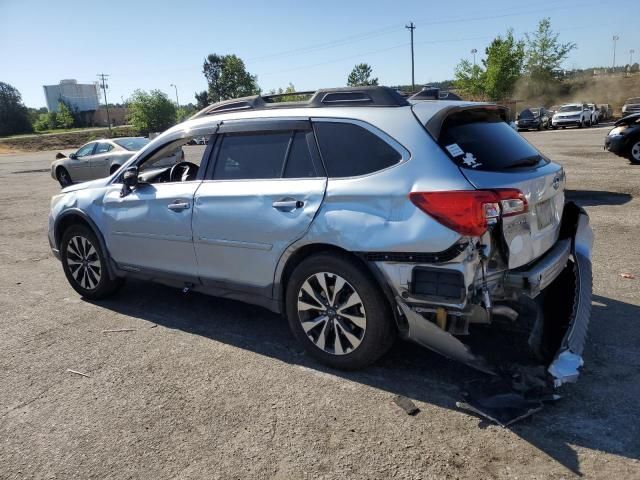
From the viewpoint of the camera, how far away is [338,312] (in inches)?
136

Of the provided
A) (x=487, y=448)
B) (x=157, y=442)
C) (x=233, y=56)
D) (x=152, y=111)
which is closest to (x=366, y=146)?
(x=487, y=448)

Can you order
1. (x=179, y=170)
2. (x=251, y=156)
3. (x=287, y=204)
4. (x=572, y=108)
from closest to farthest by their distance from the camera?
1. (x=287, y=204)
2. (x=251, y=156)
3. (x=179, y=170)
4. (x=572, y=108)

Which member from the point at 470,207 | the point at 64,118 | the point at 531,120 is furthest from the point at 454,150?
the point at 64,118

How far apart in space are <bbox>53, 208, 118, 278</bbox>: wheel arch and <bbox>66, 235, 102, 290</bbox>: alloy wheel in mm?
153

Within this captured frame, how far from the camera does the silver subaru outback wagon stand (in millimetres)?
2998

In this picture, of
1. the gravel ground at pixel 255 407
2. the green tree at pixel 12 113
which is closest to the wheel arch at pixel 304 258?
the gravel ground at pixel 255 407

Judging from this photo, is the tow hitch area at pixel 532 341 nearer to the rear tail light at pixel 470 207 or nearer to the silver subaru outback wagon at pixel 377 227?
the silver subaru outback wagon at pixel 377 227

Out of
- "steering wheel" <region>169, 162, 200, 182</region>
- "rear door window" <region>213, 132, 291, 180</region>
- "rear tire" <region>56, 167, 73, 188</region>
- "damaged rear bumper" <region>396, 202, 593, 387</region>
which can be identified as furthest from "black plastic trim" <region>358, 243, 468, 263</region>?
"rear tire" <region>56, 167, 73, 188</region>

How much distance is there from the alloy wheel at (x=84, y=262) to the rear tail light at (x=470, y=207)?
3579 mm

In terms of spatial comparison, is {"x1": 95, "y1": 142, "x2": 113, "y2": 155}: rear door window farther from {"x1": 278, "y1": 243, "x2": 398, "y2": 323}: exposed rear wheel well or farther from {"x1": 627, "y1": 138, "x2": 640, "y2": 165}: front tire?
{"x1": 627, "y1": 138, "x2": 640, "y2": 165}: front tire

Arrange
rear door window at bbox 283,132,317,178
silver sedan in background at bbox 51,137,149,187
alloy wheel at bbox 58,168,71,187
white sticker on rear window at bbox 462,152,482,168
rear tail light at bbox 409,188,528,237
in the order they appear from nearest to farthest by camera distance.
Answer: rear tail light at bbox 409,188,528,237, white sticker on rear window at bbox 462,152,482,168, rear door window at bbox 283,132,317,178, silver sedan in background at bbox 51,137,149,187, alloy wheel at bbox 58,168,71,187

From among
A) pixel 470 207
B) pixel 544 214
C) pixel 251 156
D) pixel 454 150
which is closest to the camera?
pixel 470 207

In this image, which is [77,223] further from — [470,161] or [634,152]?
[634,152]

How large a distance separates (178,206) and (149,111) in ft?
313
